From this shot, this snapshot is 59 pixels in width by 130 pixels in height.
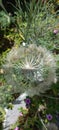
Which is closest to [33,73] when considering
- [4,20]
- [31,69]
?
[31,69]

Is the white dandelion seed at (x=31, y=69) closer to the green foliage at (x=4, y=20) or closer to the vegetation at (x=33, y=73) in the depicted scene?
the vegetation at (x=33, y=73)

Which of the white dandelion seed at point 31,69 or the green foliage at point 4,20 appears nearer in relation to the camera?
the white dandelion seed at point 31,69

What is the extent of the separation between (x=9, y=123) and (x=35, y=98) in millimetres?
374

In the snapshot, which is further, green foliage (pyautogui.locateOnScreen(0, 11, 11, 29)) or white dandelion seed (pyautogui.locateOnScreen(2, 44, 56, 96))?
green foliage (pyautogui.locateOnScreen(0, 11, 11, 29))

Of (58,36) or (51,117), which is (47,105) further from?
(58,36)

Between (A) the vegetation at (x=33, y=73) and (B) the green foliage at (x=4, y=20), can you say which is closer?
(A) the vegetation at (x=33, y=73)

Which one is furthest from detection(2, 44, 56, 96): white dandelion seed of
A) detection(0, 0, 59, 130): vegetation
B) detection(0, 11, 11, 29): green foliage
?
detection(0, 11, 11, 29): green foliage

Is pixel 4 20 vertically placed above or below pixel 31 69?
below

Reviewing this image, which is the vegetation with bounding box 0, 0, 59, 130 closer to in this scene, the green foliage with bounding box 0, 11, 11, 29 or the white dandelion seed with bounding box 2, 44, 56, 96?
the white dandelion seed with bounding box 2, 44, 56, 96

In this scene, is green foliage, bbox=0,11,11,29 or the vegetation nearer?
the vegetation

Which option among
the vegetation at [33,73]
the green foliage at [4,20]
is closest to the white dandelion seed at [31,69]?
the vegetation at [33,73]

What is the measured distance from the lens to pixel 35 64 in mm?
2977

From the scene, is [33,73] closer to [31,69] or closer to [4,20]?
[31,69]

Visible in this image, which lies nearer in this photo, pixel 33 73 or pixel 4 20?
pixel 33 73
